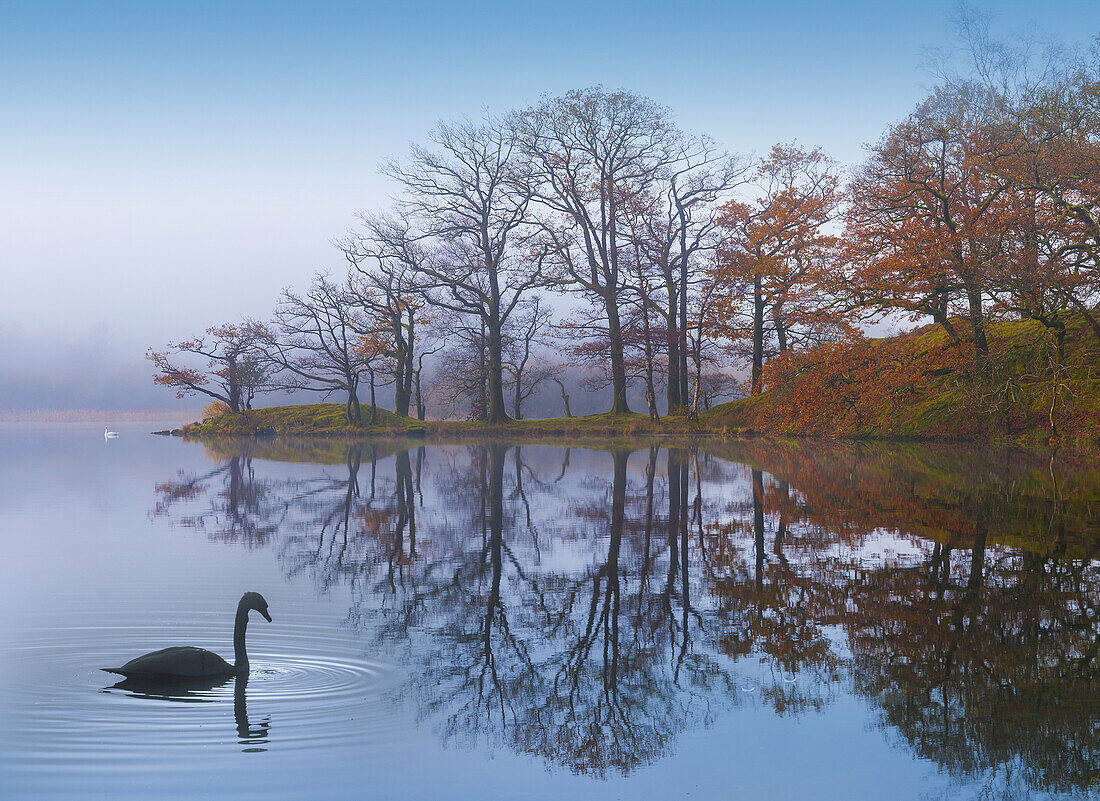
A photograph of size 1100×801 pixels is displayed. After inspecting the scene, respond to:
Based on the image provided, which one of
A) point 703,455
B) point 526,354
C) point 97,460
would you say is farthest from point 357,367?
point 703,455

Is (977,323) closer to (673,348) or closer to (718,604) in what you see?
(673,348)

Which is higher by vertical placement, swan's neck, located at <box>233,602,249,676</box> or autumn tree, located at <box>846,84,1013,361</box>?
autumn tree, located at <box>846,84,1013,361</box>

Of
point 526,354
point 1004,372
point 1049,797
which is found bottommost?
point 1049,797

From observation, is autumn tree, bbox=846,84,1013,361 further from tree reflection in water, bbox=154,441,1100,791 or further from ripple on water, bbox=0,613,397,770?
ripple on water, bbox=0,613,397,770

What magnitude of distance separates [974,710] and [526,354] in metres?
50.9

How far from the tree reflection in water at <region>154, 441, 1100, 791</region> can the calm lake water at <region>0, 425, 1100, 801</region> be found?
0.03 meters

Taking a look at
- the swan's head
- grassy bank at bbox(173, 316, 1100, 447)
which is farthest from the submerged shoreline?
the swan's head

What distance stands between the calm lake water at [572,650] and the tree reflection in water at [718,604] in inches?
1.3

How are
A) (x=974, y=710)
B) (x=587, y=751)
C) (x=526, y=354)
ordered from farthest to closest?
(x=526, y=354) → (x=974, y=710) → (x=587, y=751)

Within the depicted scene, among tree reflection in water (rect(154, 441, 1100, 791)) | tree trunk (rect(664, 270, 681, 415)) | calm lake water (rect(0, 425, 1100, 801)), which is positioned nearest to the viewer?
calm lake water (rect(0, 425, 1100, 801))

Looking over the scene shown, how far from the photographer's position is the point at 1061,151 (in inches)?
900

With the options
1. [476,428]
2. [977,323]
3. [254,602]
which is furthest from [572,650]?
[476,428]

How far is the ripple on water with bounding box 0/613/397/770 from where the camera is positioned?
4574 millimetres

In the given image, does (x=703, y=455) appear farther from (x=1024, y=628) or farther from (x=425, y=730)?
(x=425, y=730)
